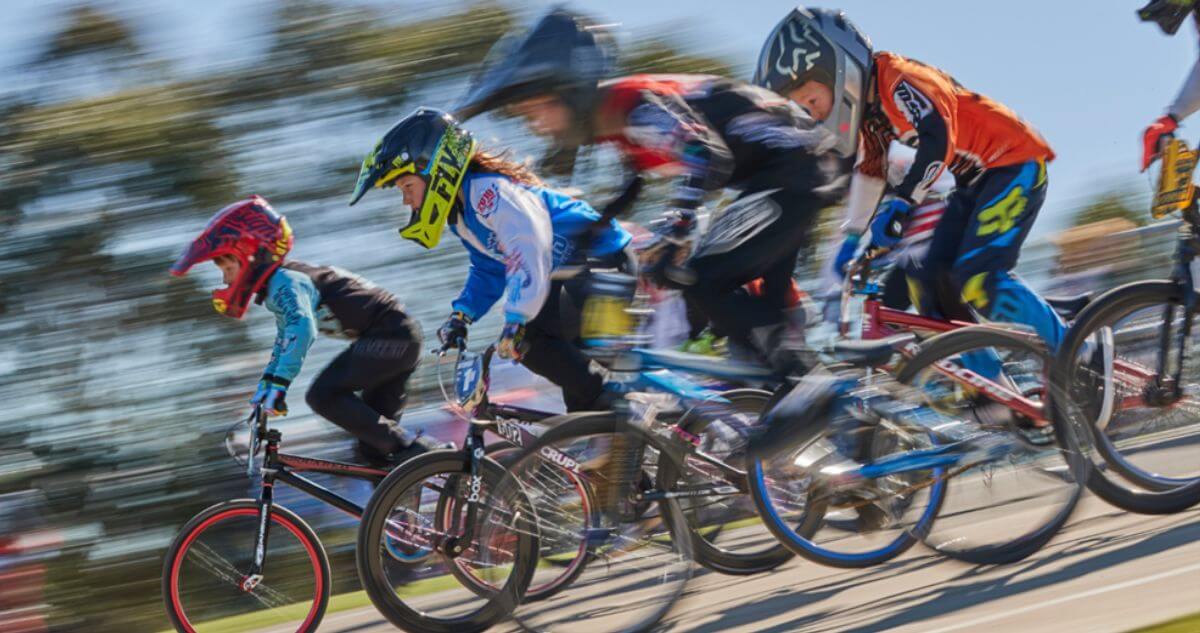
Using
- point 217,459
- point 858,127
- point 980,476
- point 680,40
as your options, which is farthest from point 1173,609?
point 680,40

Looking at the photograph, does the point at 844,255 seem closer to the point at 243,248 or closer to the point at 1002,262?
the point at 1002,262

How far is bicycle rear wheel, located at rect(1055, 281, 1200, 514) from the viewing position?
540cm

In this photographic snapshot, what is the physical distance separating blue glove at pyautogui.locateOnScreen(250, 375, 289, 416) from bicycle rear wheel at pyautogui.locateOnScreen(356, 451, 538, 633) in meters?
0.94

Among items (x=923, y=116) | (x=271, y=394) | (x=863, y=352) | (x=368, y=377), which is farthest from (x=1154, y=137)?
(x=271, y=394)

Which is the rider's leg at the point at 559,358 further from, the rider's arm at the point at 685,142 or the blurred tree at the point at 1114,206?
the blurred tree at the point at 1114,206

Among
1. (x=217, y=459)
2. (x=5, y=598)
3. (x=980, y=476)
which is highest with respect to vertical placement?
(x=980, y=476)

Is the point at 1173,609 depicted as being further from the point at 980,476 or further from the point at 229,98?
the point at 229,98

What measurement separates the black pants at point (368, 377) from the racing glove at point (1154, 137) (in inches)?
132

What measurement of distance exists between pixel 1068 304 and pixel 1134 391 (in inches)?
21.2

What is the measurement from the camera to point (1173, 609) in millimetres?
4219

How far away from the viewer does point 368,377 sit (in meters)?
6.55

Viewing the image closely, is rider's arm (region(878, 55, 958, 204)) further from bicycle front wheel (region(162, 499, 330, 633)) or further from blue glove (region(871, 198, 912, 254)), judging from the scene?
bicycle front wheel (region(162, 499, 330, 633))

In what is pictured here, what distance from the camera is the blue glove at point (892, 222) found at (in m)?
5.39

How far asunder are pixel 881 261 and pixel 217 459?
7.74 m
